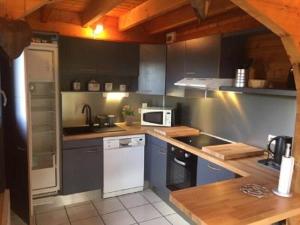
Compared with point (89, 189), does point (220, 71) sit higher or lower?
higher

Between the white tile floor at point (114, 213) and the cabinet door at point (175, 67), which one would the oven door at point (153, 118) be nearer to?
the cabinet door at point (175, 67)

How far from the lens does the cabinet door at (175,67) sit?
323 centimetres

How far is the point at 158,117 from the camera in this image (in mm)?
3619

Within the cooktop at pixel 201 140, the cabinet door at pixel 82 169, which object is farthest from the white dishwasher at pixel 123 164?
the cooktop at pixel 201 140

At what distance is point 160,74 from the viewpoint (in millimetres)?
3568

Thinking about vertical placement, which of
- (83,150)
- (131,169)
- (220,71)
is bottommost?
(131,169)

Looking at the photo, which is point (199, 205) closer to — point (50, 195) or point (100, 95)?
point (50, 195)

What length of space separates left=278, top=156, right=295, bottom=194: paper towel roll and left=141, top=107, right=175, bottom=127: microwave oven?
2.01 meters

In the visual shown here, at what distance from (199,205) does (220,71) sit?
1513 mm

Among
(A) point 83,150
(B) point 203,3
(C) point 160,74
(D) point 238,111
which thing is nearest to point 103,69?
(C) point 160,74

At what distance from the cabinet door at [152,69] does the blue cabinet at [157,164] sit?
70 centimetres

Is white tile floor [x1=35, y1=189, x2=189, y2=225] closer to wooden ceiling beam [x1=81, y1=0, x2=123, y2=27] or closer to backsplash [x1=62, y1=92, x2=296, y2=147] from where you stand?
backsplash [x1=62, y1=92, x2=296, y2=147]

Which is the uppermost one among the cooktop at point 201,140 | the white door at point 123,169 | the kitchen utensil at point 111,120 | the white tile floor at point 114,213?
the kitchen utensil at point 111,120

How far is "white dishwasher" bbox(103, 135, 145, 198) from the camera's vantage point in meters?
3.30
